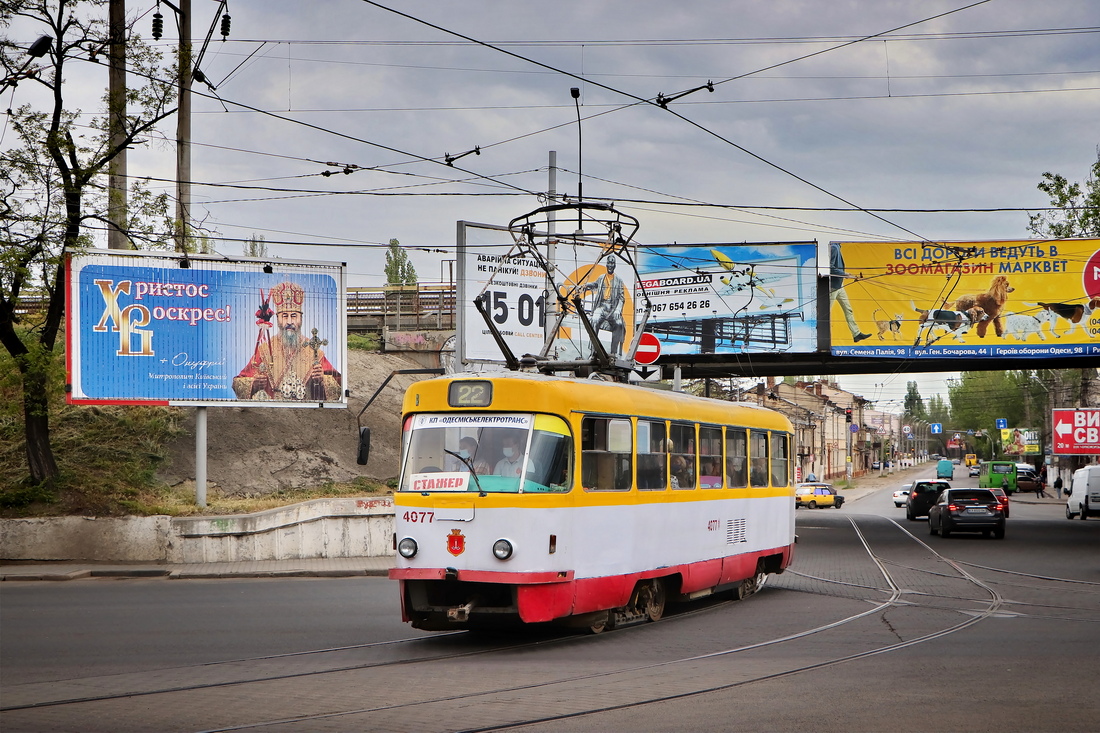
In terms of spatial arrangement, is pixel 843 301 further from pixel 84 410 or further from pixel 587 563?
pixel 587 563

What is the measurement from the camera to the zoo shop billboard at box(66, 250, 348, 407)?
914 inches

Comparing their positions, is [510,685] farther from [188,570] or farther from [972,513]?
[972,513]

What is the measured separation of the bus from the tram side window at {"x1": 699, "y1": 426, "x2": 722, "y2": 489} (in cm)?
6462

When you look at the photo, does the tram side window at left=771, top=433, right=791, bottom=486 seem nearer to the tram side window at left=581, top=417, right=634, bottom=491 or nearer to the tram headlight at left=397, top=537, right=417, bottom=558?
the tram side window at left=581, top=417, right=634, bottom=491

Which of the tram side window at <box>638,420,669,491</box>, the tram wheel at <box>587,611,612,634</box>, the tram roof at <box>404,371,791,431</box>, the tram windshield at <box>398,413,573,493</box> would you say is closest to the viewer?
the tram windshield at <box>398,413,573,493</box>

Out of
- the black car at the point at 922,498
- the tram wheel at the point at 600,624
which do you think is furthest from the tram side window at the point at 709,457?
the black car at the point at 922,498

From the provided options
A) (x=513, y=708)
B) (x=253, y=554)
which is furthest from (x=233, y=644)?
(x=253, y=554)

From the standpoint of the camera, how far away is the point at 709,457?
596 inches

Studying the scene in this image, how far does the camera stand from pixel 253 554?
72.9 ft

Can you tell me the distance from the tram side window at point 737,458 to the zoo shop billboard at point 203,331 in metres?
11.8

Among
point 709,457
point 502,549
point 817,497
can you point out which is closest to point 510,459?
point 502,549

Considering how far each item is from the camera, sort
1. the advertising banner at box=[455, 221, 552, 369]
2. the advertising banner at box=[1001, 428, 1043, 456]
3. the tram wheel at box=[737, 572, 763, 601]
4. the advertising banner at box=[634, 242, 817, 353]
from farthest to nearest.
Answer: the advertising banner at box=[1001, 428, 1043, 456] → the advertising banner at box=[634, 242, 817, 353] → the advertising banner at box=[455, 221, 552, 369] → the tram wheel at box=[737, 572, 763, 601]

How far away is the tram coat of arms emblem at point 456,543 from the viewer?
1133 centimetres

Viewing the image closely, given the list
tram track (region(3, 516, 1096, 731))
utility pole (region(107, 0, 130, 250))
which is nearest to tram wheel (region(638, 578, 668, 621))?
tram track (region(3, 516, 1096, 731))
